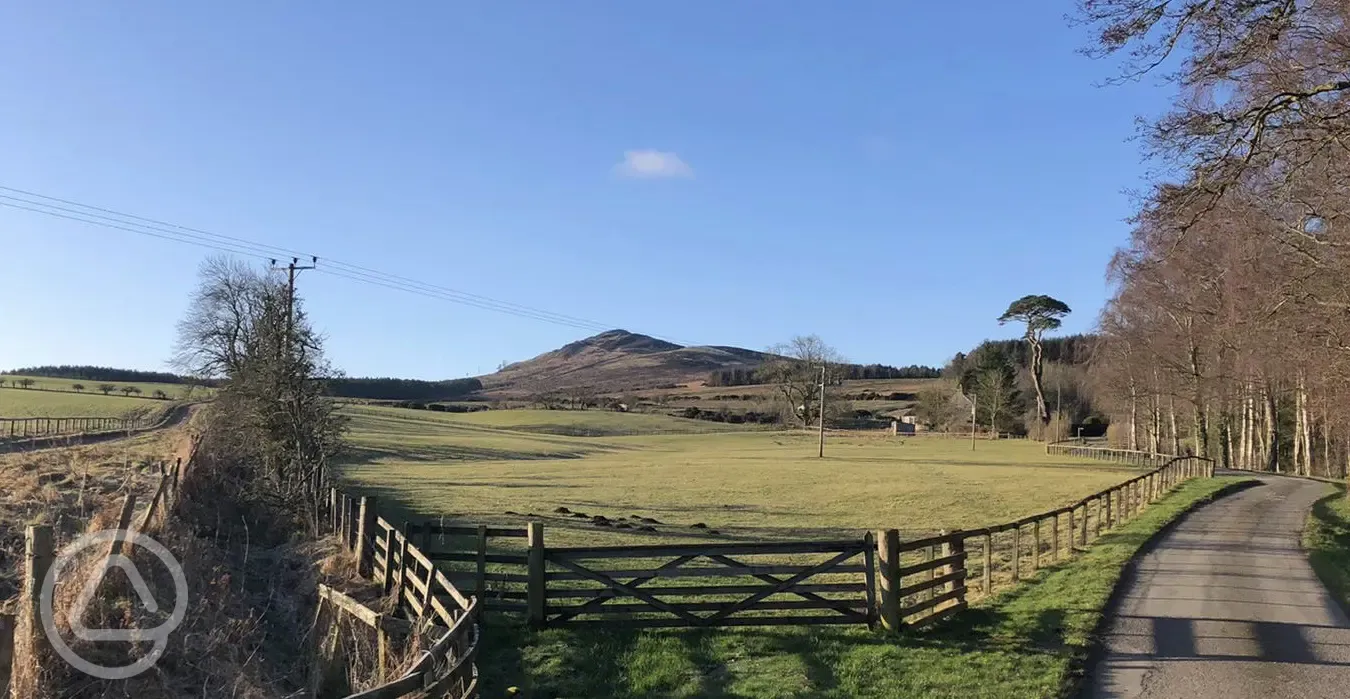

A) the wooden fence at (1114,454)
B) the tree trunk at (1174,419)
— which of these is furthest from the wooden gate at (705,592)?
the tree trunk at (1174,419)

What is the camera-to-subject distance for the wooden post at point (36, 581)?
334 inches

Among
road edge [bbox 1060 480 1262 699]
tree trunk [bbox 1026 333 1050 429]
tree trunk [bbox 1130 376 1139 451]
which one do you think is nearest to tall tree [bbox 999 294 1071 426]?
tree trunk [bbox 1026 333 1050 429]

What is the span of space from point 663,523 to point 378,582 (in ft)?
40.6

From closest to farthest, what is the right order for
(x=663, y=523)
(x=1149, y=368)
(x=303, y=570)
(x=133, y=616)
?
(x=133, y=616) → (x=303, y=570) → (x=663, y=523) → (x=1149, y=368)

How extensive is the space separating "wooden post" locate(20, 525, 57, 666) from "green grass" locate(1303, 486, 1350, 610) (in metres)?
15.9

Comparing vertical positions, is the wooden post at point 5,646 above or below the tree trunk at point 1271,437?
below

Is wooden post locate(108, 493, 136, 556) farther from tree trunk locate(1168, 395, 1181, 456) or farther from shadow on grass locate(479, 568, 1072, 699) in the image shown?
tree trunk locate(1168, 395, 1181, 456)

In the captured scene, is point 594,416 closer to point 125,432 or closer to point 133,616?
point 125,432

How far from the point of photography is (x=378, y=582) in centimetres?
1455

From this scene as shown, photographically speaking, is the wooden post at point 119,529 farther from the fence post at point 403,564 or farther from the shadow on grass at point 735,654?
the shadow on grass at point 735,654

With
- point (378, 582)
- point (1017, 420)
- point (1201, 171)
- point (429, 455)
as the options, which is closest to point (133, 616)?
point (378, 582)

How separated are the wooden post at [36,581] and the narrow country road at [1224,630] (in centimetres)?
1010

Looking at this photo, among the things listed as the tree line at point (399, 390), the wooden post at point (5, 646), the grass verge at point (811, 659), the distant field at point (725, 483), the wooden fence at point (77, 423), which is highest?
the tree line at point (399, 390)

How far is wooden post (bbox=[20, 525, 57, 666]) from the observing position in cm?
849
